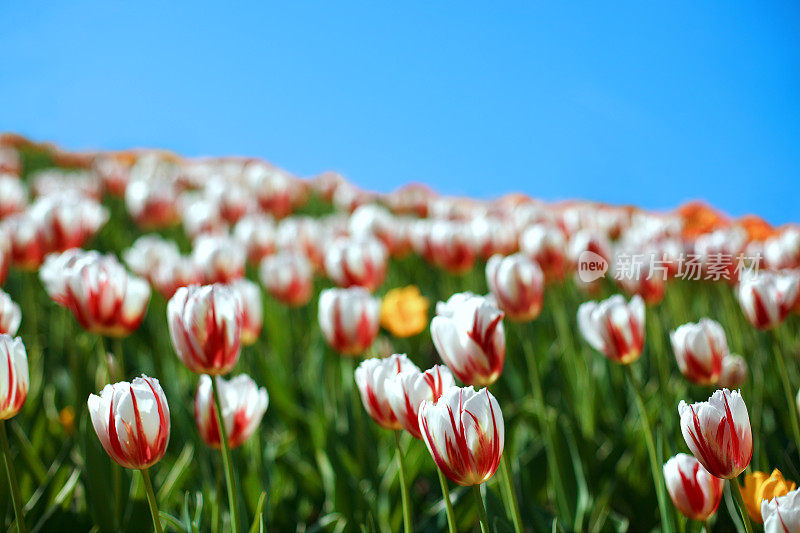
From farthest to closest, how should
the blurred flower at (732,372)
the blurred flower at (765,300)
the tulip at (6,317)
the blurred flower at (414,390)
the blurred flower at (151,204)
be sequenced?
the blurred flower at (151,204) < the blurred flower at (732,372) < the blurred flower at (765,300) < the tulip at (6,317) < the blurred flower at (414,390)

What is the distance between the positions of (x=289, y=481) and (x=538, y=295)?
0.67 m

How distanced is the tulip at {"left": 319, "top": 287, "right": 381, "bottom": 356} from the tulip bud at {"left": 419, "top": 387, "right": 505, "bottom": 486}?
672 millimetres

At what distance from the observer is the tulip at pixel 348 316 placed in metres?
1.44

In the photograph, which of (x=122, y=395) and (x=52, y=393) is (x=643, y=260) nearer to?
(x=122, y=395)

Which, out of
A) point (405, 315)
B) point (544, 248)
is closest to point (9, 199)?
point (405, 315)

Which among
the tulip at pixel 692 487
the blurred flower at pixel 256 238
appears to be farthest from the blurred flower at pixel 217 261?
the tulip at pixel 692 487

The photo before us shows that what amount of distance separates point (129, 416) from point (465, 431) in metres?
0.39

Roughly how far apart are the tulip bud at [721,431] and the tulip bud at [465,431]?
210mm

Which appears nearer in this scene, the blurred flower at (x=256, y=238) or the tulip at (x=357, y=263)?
the tulip at (x=357, y=263)

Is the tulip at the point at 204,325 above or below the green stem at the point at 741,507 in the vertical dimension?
above

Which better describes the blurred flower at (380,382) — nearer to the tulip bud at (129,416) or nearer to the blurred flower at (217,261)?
the tulip bud at (129,416)

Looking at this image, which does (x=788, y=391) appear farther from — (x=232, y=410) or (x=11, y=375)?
(x=11, y=375)

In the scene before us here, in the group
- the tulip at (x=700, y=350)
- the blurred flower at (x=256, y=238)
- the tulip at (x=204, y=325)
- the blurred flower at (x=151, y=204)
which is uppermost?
the blurred flower at (x=151, y=204)

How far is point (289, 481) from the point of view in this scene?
151 cm
